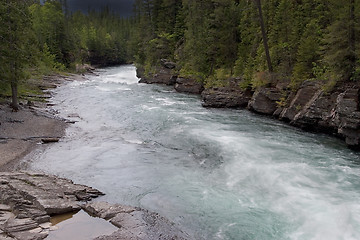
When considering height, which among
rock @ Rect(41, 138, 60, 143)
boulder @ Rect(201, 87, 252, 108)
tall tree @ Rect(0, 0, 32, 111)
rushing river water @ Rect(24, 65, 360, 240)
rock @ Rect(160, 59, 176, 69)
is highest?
tall tree @ Rect(0, 0, 32, 111)

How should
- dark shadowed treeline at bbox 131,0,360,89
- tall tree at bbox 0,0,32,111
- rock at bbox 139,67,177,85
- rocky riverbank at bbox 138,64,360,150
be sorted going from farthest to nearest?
rock at bbox 139,67,177,85
tall tree at bbox 0,0,32,111
dark shadowed treeline at bbox 131,0,360,89
rocky riverbank at bbox 138,64,360,150

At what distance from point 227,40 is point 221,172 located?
26506 mm

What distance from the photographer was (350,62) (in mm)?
17781

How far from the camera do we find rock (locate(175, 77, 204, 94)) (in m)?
38.8

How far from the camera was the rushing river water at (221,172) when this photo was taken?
10.0 metres

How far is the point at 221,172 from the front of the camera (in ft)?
46.1

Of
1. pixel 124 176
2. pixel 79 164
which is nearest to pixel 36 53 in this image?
pixel 79 164

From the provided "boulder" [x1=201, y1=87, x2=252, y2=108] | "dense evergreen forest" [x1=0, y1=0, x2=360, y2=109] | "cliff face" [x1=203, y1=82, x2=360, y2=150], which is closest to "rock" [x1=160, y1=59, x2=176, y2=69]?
"dense evergreen forest" [x1=0, y1=0, x2=360, y2=109]

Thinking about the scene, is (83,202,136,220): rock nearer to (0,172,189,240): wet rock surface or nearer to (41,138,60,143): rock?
(0,172,189,240): wet rock surface

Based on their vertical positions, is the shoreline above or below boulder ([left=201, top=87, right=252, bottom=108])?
below

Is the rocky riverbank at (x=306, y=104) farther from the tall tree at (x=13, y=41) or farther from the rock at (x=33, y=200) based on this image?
the tall tree at (x=13, y=41)

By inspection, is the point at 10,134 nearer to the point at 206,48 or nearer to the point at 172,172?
the point at 172,172

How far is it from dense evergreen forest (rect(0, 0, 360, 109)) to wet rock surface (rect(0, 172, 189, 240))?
14269mm

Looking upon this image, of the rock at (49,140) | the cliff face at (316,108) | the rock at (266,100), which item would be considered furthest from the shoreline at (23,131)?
the rock at (266,100)
